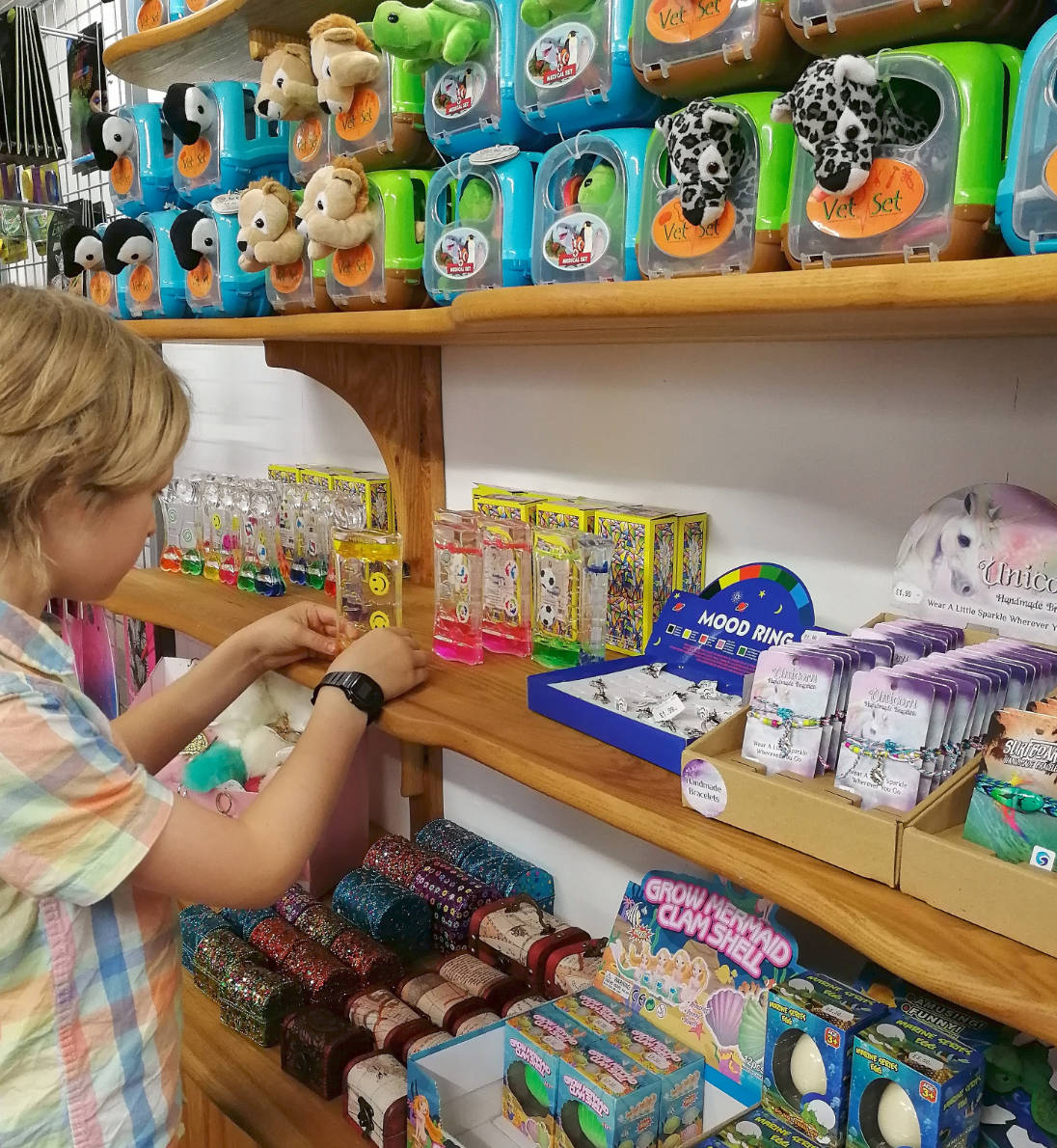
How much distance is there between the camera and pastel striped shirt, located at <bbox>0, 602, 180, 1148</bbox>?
812mm

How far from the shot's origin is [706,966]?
1.16 meters

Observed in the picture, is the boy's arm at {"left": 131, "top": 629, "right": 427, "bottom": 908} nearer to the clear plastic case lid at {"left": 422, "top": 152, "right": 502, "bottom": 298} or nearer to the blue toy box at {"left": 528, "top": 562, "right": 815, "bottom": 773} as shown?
the blue toy box at {"left": 528, "top": 562, "right": 815, "bottom": 773}

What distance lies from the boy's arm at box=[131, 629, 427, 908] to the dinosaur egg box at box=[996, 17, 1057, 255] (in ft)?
2.56

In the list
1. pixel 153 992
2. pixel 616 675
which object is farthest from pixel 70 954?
pixel 616 675

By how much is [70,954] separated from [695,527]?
818 mm

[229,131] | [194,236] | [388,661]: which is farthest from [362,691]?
[229,131]

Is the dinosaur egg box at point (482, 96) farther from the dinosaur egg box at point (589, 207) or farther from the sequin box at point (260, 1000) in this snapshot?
the sequin box at point (260, 1000)

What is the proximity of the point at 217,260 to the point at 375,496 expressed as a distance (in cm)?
45

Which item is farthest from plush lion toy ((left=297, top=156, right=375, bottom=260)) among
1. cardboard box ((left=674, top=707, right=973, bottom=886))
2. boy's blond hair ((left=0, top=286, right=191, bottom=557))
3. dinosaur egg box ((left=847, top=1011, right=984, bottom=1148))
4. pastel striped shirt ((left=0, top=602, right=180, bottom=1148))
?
dinosaur egg box ((left=847, top=1011, right=984, bottom=1148))

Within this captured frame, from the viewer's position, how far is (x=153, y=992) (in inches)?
41.0

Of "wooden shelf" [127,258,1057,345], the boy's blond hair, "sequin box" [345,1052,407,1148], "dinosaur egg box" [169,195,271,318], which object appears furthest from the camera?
"dinosaur egg box" [169,195,271,318]

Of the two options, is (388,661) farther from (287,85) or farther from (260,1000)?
(287,85)

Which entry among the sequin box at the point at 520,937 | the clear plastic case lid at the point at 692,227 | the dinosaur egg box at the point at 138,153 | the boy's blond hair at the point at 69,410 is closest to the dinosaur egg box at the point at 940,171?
the clear plastic case lid at the point at 692,227

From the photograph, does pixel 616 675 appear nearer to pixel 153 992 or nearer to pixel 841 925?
pixel 841 925
